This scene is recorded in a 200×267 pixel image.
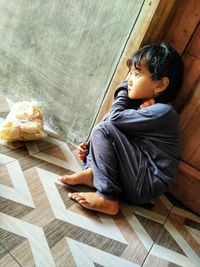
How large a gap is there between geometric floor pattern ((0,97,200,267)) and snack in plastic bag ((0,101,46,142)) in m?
0.05

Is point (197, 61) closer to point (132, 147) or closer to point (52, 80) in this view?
point (132, 147)

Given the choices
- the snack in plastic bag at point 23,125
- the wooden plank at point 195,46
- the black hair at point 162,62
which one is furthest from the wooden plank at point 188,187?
the snack in plastic bag at point 23,125

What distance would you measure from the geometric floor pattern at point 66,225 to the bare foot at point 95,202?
3 cm

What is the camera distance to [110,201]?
1286 mm

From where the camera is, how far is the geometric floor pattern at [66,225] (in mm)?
979

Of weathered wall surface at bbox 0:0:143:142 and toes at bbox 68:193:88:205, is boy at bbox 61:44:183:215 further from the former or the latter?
weathered wall surface at bbox 0:0:143:142

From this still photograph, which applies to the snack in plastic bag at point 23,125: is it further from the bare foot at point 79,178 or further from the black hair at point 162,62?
the black hair at point 162,62

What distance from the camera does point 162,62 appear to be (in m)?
1.30

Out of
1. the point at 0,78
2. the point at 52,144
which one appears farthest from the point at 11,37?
the point at 52,144

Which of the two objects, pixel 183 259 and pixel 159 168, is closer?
pixel 183 259

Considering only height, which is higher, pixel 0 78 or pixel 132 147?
pixel 132 147

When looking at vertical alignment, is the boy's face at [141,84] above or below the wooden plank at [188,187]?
above

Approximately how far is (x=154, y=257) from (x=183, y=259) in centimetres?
17

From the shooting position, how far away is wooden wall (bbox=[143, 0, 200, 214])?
4.51ft
